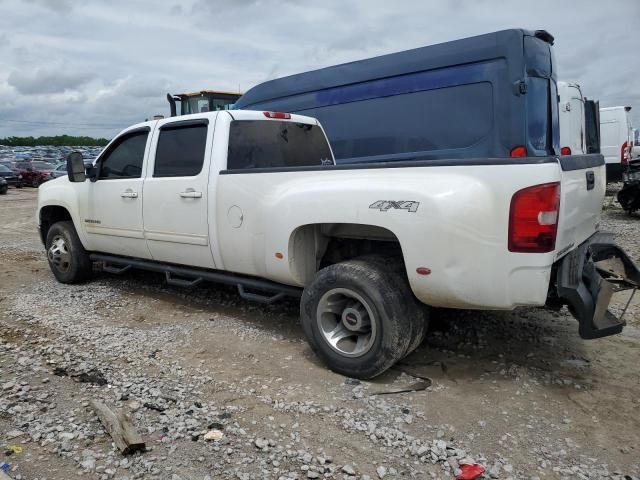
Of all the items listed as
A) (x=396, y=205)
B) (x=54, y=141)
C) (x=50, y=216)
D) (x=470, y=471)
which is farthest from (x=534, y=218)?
(x=54, y=141)

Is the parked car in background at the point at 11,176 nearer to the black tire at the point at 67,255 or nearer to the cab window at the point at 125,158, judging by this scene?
the black tire at the point at 67,255

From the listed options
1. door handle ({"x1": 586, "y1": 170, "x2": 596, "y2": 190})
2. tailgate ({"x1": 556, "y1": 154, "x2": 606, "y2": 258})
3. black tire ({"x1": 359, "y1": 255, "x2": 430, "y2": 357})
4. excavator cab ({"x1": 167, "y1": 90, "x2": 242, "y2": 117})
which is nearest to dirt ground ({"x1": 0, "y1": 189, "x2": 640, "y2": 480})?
black tire ({"x1": 359, "y1": 255, "x2": 430, "y2": 357})

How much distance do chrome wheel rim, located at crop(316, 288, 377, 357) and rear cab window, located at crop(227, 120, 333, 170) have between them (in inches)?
60.0

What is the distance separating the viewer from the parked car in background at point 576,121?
30.2ft

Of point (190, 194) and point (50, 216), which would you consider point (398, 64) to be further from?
point (50, 216)

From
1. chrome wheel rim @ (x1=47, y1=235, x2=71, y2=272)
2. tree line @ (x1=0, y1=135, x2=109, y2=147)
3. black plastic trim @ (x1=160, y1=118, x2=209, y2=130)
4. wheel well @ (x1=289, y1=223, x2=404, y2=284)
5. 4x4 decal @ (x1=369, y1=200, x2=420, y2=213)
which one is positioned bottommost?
chrome wheel rim @ (x1=47, y1=235, x2=71, y2=272)

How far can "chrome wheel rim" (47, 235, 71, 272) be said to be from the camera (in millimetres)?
6297

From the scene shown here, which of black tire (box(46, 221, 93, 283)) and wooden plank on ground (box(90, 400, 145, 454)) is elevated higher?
black tire (box(46, 221, 93, 283))

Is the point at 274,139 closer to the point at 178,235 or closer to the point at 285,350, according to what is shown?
the point at 178,235

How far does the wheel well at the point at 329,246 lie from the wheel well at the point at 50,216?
12.3 feet

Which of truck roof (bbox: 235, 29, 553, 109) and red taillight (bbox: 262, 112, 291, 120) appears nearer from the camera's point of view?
red taillight (bbox: 262, 112, 291, 120)

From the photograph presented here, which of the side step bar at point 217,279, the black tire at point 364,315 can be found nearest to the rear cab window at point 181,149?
the side step bar at point 217,279

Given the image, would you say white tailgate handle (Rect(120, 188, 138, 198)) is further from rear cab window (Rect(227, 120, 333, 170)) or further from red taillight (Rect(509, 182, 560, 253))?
red taillight (Rect(509, 182, 560, 253))

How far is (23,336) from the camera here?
4.59 metres
